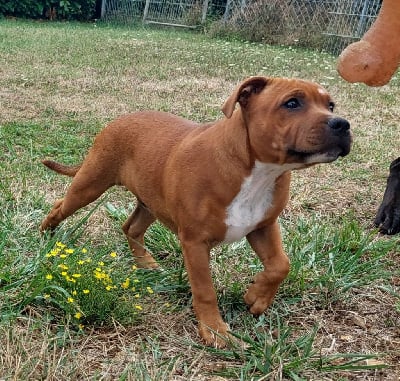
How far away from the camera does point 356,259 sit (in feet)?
12.7

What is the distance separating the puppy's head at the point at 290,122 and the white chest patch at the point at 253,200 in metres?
0.08

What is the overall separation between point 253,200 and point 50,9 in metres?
20.2

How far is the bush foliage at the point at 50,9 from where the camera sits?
2091 centimetres

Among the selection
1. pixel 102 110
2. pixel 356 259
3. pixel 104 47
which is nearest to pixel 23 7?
pixel 104 47

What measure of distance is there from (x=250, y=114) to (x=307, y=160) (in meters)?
0.34

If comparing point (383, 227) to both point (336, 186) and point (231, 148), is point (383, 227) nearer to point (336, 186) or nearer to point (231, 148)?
point (336, 186)

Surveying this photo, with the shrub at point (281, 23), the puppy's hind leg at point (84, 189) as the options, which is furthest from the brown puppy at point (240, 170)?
the shrub at point (281, 23)

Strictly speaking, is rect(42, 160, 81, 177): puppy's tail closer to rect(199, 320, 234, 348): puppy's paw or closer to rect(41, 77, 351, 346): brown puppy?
rect(41, 77, 351, 346): brown puppy

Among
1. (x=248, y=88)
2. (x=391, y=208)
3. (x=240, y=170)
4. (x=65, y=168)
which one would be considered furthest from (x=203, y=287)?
(x=391, y=208)

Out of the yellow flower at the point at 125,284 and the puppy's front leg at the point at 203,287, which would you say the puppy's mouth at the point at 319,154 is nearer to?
the puppy's front leg at the point at 203,287

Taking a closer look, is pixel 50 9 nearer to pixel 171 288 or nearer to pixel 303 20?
pixel 303 20

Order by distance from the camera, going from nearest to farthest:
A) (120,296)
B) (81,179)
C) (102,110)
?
(120,296)
(81,179)
(102,110)

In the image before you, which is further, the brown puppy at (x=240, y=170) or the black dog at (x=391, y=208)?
the black dog at (x=391, y=208)

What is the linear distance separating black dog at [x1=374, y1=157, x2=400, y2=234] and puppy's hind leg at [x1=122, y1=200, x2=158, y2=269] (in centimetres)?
160
